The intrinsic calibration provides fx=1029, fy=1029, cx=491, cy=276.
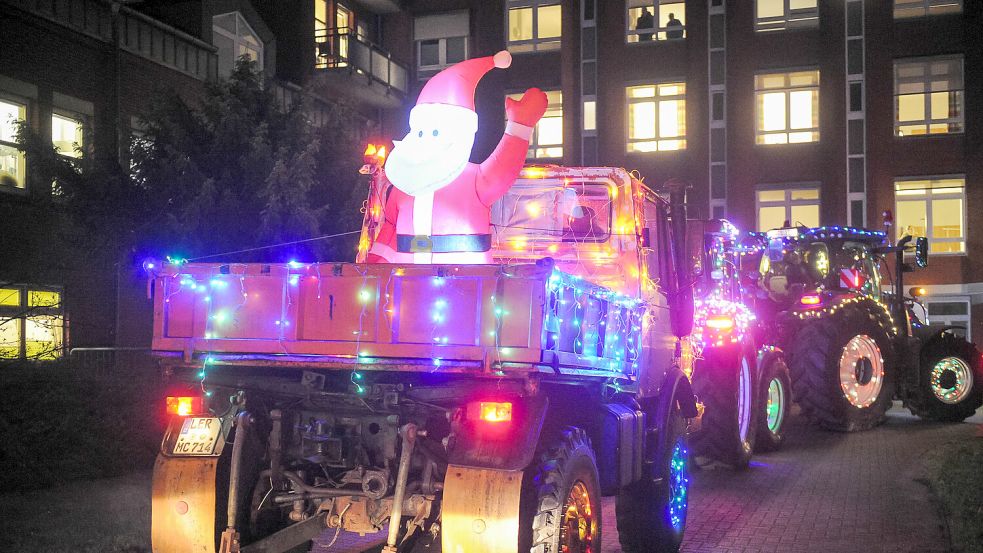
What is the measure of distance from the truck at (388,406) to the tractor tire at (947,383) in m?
11.5

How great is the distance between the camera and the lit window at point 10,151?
15.7m

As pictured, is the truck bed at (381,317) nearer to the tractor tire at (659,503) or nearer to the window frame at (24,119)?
the tractor tire at (659,503)

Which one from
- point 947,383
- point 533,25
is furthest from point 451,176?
point 533,25

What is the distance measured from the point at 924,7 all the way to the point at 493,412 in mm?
27527

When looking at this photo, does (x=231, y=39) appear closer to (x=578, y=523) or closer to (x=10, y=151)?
(x=10, y=151)

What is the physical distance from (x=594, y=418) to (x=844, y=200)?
80.3ft

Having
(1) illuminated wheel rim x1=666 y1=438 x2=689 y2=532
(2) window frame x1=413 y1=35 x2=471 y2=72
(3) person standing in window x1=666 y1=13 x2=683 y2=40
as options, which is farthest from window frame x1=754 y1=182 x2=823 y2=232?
(1) illuminated wheel rim x1=666 y1=438 x2=689 y2=532

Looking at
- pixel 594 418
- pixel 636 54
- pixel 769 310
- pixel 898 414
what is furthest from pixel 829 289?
pixel 636 54

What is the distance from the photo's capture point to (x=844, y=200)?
29.0m

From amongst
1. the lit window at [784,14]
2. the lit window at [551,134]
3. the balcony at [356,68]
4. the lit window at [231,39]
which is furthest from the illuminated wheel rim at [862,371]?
the lit window at [551,134]

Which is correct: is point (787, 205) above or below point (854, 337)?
above

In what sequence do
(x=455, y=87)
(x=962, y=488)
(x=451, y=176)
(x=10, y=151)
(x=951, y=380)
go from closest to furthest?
(x=451, y=176) < (x=455, y=87) < (x=962, y=488) < (x=10, y=151) < (x=951, y=380)

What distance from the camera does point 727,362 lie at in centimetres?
1105

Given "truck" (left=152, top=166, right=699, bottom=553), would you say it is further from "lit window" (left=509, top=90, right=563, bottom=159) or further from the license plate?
"lit window" (left=509, top=90, right=563, bottom=159)
